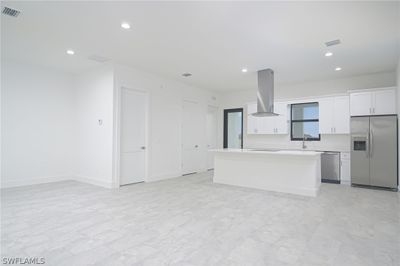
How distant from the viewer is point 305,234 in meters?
2.86

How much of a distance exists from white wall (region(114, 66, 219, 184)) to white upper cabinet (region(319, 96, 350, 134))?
3977 mm

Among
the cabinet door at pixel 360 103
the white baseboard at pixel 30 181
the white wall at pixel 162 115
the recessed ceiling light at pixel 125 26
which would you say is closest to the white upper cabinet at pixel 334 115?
the cabinet door at pixel 360 103

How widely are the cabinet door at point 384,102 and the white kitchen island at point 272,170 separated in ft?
6.12

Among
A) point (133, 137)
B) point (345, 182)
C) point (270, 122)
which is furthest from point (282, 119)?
point (133, 137)

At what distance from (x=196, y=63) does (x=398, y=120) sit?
4742mm

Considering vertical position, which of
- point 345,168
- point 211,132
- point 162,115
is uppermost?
point 162,115

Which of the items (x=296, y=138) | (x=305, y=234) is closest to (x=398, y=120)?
(x=296, y=138)

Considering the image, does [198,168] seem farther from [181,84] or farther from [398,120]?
[398,120]

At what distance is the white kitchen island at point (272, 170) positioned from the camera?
4.74 m

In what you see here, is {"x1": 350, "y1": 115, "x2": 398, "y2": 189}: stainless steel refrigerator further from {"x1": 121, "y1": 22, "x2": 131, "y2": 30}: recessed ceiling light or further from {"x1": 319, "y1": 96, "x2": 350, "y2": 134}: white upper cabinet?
{"x1": 121, "y1": 22, "x2": 131, "y2": 30}: recessed ceiling light

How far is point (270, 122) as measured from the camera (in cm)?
741

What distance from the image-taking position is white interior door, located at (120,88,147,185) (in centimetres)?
557

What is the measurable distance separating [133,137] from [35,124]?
2438 millimetres

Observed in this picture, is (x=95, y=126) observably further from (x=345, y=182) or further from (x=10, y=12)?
(x=345, y=182)
